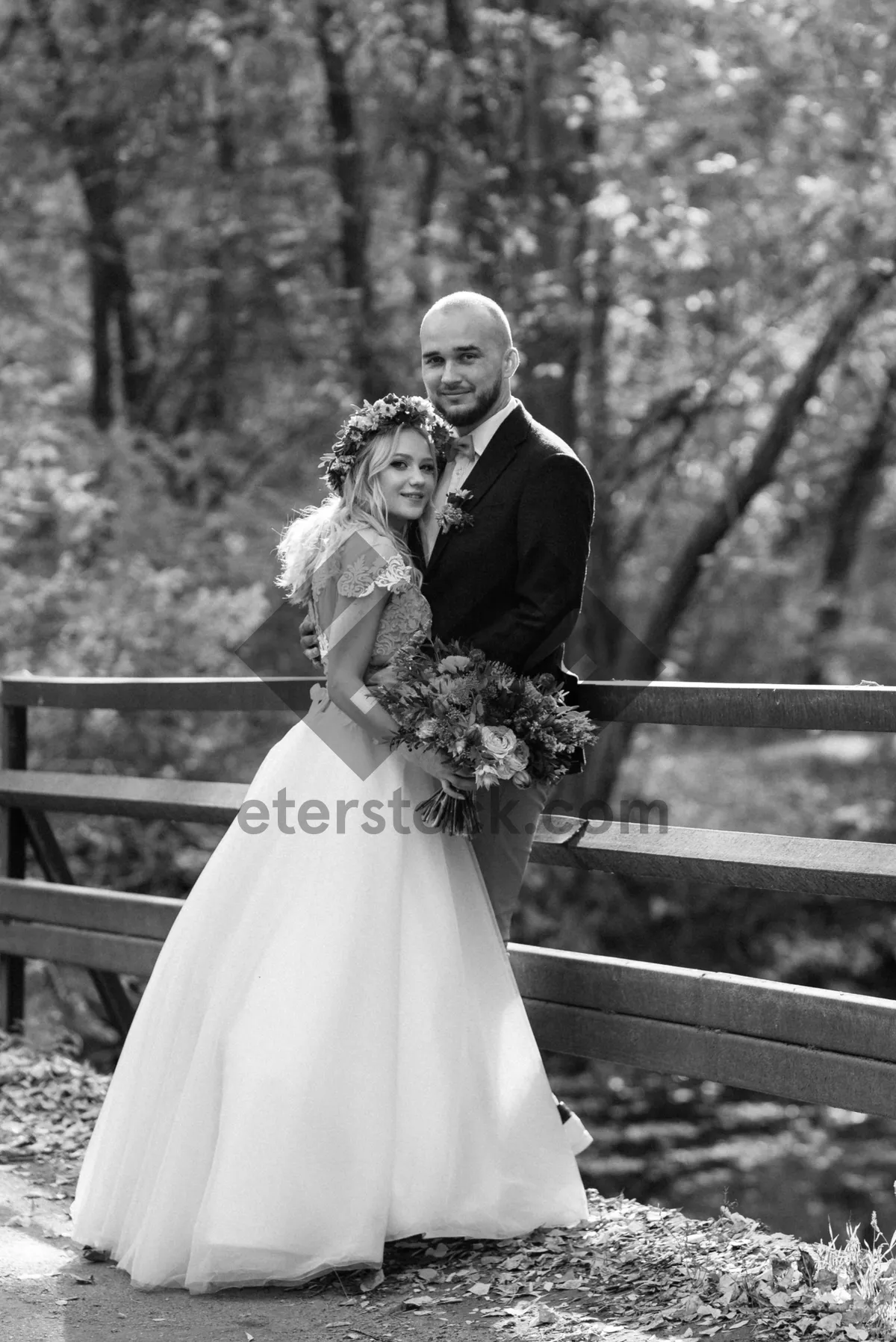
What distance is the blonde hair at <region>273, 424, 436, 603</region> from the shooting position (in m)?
4.00

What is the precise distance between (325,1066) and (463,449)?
5.50ft

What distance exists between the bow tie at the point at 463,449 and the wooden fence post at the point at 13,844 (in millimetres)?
2910

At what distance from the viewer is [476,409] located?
418 centimetres

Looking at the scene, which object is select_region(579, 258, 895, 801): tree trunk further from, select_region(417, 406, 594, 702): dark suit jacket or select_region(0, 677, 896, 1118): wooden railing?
select_region(417, 406, 594, 702): dark suit jacket

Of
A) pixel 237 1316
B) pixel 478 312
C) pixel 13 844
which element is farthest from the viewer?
pixel 13 844

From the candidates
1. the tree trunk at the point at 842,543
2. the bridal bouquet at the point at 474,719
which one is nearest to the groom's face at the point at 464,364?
the bridal bouquet at the point at 474,719

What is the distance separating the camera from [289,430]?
14.1 metres

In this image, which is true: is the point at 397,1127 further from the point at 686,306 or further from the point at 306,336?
the point at 306,336

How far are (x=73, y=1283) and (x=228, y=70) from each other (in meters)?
11.6

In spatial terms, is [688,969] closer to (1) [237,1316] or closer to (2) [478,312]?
(1) [237,1316]

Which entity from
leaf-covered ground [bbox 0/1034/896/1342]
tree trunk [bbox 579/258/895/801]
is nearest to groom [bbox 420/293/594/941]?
leaf-covered ground [bbox 0/1034/896/1342]

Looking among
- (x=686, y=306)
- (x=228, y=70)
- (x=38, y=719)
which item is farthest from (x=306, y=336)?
(x=38, y=719)

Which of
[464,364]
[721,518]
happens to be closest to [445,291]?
[721,518]

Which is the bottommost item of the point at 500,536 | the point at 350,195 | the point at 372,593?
the point at 372,593
